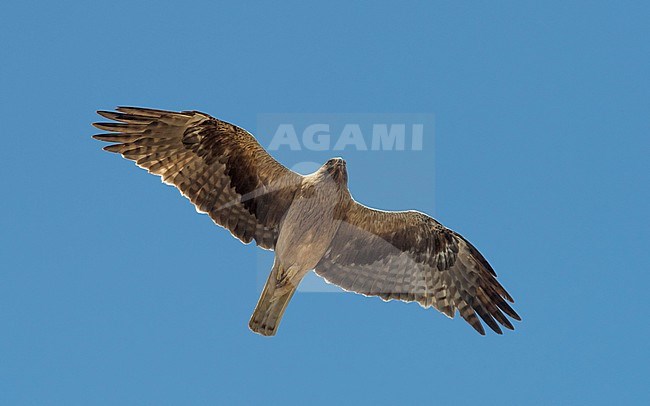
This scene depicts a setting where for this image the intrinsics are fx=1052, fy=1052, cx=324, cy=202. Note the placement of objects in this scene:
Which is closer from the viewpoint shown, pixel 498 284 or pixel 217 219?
pixel 217 219

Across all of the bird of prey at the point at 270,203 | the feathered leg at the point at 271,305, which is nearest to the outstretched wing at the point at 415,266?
the bird of prey at the point at 270,203

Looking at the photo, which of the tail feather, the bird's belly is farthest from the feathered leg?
the bird's belly

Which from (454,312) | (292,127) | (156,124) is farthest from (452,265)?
(156,124)

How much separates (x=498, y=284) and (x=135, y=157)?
251 inches

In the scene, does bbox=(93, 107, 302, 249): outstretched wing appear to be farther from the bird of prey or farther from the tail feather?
the tail feather

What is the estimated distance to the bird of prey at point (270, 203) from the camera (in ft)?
53.0

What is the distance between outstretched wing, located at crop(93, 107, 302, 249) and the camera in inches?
639

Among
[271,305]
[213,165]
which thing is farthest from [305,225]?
[213,165]

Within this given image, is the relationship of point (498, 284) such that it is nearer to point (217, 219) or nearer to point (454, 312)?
point (454, 312)

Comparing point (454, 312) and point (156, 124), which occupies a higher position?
point (156, 124)

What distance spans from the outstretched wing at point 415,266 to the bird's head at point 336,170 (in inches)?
34.9

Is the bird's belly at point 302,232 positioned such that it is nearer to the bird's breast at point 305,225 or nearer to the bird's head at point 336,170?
the bird's breast at point 305,225

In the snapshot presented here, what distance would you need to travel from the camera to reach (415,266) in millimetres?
17594

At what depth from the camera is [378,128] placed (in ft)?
53.7
